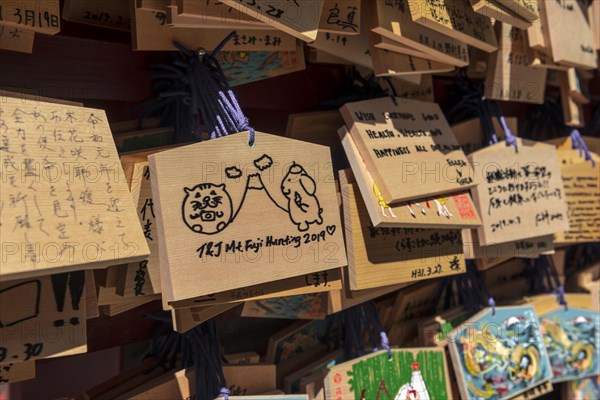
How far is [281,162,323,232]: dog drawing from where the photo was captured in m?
0.59

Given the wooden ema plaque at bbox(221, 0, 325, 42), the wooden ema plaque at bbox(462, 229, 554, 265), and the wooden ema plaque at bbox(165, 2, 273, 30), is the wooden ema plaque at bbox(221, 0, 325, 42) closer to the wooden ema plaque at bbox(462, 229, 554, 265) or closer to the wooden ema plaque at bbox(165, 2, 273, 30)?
the wooden ema plaque at bbox(165, 2, 273, 30)

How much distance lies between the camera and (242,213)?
0.56 meters

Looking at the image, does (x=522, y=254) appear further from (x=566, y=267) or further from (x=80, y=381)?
(x=80, y=381)

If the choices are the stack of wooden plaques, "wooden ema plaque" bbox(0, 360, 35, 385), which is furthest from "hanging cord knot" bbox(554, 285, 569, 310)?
"wooden ema plaque" bbox(0, 360, 35, 385)

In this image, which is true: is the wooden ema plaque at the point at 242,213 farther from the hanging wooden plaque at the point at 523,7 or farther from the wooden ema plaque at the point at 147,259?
the hanging wooden plaque at the point at 523,7

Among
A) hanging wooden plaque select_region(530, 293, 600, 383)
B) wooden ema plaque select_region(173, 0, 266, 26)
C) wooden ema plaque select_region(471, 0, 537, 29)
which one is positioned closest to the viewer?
wooden ema plaque select_region(173, 0, 266, 26)

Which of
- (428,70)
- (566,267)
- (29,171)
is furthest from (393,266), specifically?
(566,267)

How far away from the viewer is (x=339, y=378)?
70 centimetres

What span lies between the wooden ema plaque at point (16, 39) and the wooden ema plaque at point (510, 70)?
0.55 m

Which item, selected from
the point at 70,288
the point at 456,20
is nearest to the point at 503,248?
the point at 456,20

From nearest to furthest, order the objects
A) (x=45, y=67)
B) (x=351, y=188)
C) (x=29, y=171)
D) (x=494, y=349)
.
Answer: (x=29, y=171) → (x=45, y=67) → (x=351, y=188) → (x=494, y=349)

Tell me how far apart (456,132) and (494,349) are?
0.29 metres

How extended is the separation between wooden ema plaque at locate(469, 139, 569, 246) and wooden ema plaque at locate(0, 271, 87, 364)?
1.59 feet

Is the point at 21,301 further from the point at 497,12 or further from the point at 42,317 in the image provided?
the point at 497,12
